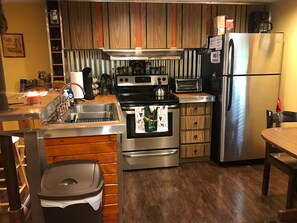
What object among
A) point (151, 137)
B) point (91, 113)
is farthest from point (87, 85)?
point (151, 137)

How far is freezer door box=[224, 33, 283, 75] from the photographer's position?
2.99m

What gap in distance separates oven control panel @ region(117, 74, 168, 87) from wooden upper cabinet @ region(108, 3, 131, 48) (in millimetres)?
438

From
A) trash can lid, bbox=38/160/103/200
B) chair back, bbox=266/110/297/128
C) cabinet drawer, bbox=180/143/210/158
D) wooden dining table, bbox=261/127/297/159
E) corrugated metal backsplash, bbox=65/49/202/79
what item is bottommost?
cabinet drawer, bbox=180/143/210/158

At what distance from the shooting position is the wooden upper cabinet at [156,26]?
3338 mm

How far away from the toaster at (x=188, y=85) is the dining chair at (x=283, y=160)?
1297 millimetres

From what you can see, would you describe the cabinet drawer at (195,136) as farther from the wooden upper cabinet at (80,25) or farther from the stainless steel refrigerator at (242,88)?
the wooden upper cabinet at (80,25)

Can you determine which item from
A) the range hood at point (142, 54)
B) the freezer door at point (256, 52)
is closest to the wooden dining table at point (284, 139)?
the freezer door at point (256, 52)

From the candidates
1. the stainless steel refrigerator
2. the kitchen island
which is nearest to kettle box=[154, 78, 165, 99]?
the stainless steel refrigerator

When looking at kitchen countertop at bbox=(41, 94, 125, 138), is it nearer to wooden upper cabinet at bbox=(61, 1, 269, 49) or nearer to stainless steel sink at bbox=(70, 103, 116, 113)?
stainless steel sink at bbox=(70, 103, 116, 113)

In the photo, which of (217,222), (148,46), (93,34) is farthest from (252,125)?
(93,34)

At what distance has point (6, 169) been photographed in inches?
75.4

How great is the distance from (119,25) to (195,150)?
1.98 meters

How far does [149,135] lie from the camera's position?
124 inches

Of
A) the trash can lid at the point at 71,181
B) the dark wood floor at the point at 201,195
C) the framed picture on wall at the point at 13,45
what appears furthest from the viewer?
the framed picture on wall at the point at 13,45
